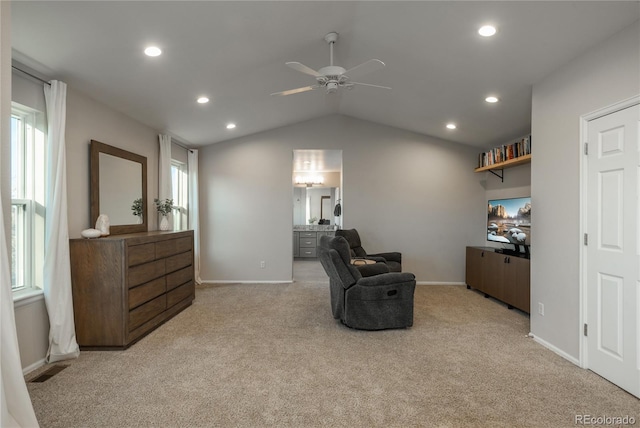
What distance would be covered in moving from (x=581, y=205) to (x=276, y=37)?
3.09 meters

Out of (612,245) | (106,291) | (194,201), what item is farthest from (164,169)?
(612,245)

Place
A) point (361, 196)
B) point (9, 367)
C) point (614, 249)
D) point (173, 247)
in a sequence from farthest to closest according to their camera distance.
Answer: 1. point (361, 196)
2. point (173, 247)
3. point (614, 249)
4. point (9, 367)

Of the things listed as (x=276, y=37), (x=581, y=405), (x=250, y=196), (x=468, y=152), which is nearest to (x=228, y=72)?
(x=276, y=37)

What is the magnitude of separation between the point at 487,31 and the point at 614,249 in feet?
6.51

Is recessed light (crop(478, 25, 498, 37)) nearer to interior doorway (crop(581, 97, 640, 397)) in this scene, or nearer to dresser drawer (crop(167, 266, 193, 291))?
interior doorway (crop(581, 97, 640, 397))

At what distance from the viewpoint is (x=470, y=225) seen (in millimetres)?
6652

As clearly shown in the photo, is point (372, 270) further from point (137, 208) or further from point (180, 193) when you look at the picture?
point (180, 193)

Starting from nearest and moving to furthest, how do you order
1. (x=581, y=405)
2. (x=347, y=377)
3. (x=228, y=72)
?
(x=581, y=405), (x=347, y=377), (x=228, y=72)

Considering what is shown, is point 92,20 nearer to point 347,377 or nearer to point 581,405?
point 347,377

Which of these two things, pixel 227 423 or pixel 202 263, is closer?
pixel 227 423

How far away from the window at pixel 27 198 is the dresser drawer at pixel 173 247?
115 centimetres

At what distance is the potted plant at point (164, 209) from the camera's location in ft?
16.8

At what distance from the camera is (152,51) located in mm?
3127

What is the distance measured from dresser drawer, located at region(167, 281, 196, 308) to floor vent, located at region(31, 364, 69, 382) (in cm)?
139
